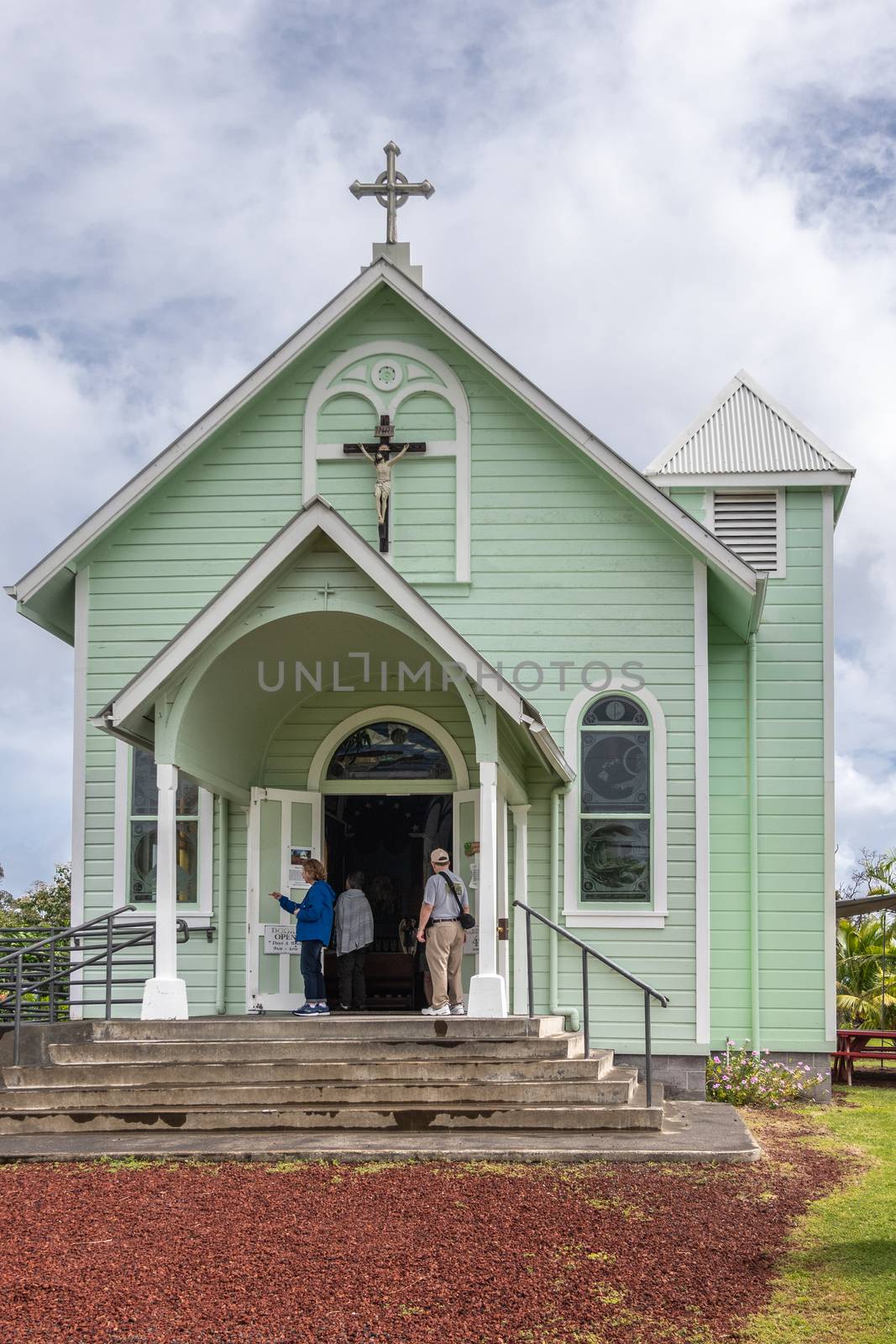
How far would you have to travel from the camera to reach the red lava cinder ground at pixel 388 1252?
684 centimetres

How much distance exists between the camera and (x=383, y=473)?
15.7 metres

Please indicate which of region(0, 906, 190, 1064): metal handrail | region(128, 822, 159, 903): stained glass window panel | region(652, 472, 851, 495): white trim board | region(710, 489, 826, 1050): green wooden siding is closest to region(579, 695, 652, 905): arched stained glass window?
region(710, 489, 826, 1050): green wooden siding

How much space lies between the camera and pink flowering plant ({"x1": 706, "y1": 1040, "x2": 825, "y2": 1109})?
1477cm

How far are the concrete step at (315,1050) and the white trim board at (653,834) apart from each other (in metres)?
3.16

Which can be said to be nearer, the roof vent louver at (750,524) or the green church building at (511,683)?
the green church building at (511,683)

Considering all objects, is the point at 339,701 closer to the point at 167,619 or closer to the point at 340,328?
the point at 167,619

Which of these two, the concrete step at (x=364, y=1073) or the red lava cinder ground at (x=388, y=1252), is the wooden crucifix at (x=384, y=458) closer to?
the concrete step at (x=364, y=1073)

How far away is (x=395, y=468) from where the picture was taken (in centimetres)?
1592

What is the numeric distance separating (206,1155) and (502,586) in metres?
7.23

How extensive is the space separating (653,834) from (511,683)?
2.08 m

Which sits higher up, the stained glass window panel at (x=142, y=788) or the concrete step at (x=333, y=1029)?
the stained glass window panel at (x=142, y=788)

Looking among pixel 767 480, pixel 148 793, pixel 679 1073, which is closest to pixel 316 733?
pixel 148 793

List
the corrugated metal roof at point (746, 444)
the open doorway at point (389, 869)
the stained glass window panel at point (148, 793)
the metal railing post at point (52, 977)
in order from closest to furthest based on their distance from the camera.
Answer: the metal railing post at point (52, 977) < the stained glass window panel at point (148, 793) < the corrugated metal roof at point (746, 444) < the open doorway at point (389, 869)

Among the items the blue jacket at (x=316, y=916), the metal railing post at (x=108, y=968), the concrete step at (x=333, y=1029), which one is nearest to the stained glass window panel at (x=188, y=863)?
the metal railing post at (x=108, y=968)
